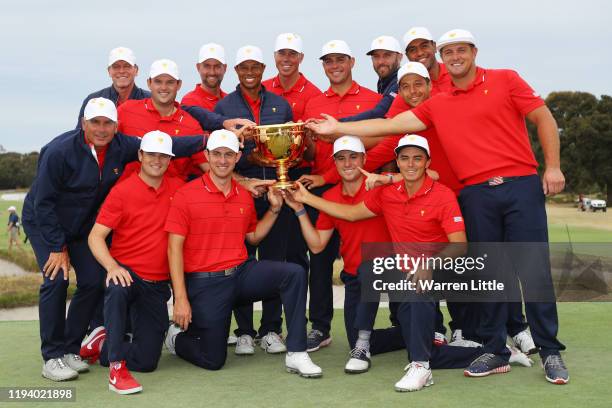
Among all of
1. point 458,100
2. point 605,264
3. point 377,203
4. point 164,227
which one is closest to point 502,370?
point 377,203

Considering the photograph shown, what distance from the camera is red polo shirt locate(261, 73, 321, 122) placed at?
7820 mm

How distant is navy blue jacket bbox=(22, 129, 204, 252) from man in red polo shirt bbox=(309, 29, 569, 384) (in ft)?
8.01

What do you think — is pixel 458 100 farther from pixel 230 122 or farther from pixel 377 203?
pixel 230 122

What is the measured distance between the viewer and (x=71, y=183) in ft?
20.6

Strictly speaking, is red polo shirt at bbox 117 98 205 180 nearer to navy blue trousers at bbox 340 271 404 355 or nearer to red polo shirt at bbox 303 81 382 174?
red polo shirt at bbox 303 81 382 174

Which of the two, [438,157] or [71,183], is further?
[438,157]

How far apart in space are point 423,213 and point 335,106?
1789mm

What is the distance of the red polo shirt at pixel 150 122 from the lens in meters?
7.00

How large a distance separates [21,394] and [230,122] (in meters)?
2.97

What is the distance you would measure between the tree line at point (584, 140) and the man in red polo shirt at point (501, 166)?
51.3 m

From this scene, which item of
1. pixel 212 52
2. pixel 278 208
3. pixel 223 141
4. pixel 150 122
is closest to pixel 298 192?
pixel 278 208

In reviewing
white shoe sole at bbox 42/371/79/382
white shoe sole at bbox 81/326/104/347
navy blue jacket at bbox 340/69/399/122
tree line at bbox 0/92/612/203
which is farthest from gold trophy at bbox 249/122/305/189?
tree line at bbox 0/92/612/203

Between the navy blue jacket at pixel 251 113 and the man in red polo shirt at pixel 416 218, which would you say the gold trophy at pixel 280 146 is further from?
the man in red polo shirt at pixel 416 218

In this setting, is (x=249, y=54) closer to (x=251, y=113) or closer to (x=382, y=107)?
(x=251, y=113)
